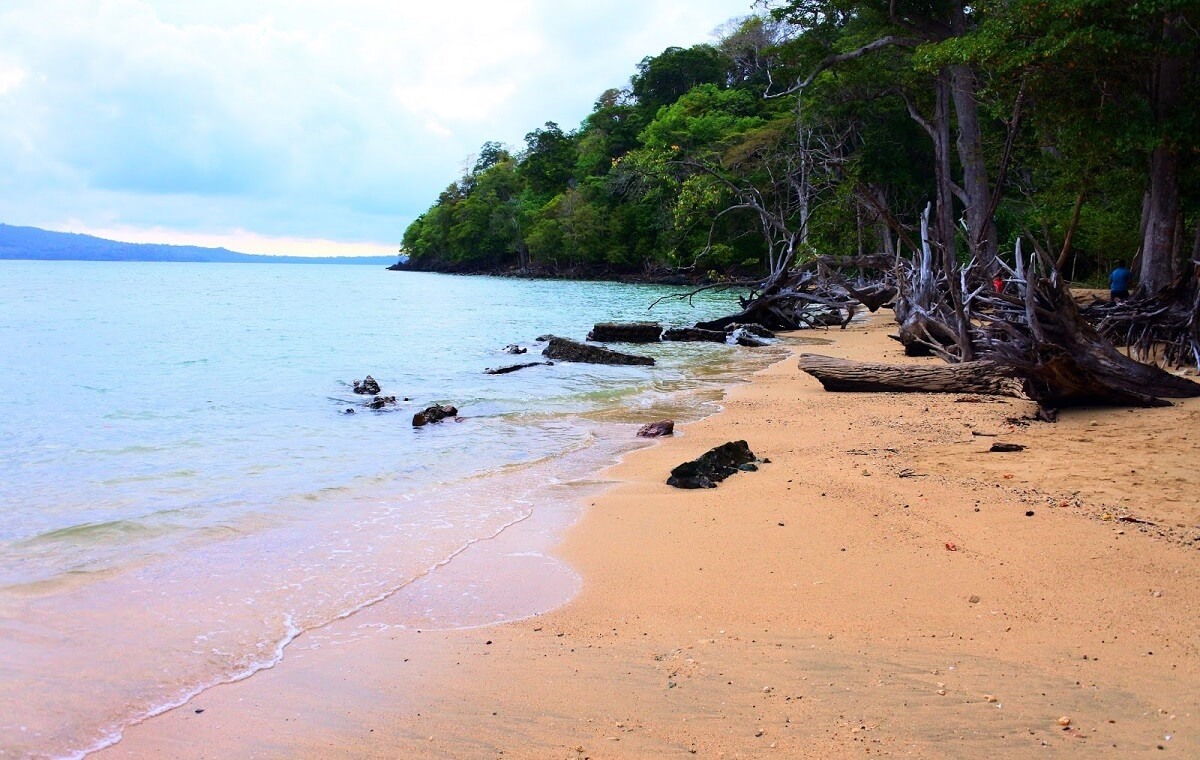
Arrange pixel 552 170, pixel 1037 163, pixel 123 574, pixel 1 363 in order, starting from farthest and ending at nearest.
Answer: pixel 552 170
pixel 1037 163
pixel 1 363
pixel 123 574

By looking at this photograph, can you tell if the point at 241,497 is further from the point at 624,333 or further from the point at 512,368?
the point at 624,333

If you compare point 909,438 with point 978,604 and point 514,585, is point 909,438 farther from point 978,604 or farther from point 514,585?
point 514,585

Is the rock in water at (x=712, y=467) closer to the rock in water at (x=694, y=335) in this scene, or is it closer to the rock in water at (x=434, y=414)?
the rock in water at (x=434, y=414)

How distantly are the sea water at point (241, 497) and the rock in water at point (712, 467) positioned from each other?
857mm

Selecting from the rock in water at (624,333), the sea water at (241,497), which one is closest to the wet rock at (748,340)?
the sea water at (241,497)

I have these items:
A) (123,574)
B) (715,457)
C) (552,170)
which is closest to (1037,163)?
(715,457)

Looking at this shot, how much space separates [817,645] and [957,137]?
2993 cm

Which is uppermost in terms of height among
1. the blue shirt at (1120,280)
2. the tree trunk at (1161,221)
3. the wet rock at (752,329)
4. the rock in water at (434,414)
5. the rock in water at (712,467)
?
the tree trunk at (1161,221)

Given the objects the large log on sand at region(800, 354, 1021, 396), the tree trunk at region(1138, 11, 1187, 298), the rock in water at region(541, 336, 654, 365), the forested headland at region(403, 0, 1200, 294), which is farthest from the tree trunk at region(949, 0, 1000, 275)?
the large log on sand at region(800, 354, 1021, 396)

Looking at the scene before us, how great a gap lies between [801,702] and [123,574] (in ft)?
13.3

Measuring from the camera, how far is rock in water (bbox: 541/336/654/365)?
1617 cm

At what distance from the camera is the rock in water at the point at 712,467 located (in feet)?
20.7

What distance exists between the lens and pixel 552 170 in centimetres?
8562

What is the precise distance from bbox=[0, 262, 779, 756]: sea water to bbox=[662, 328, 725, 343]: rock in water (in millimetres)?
2598
